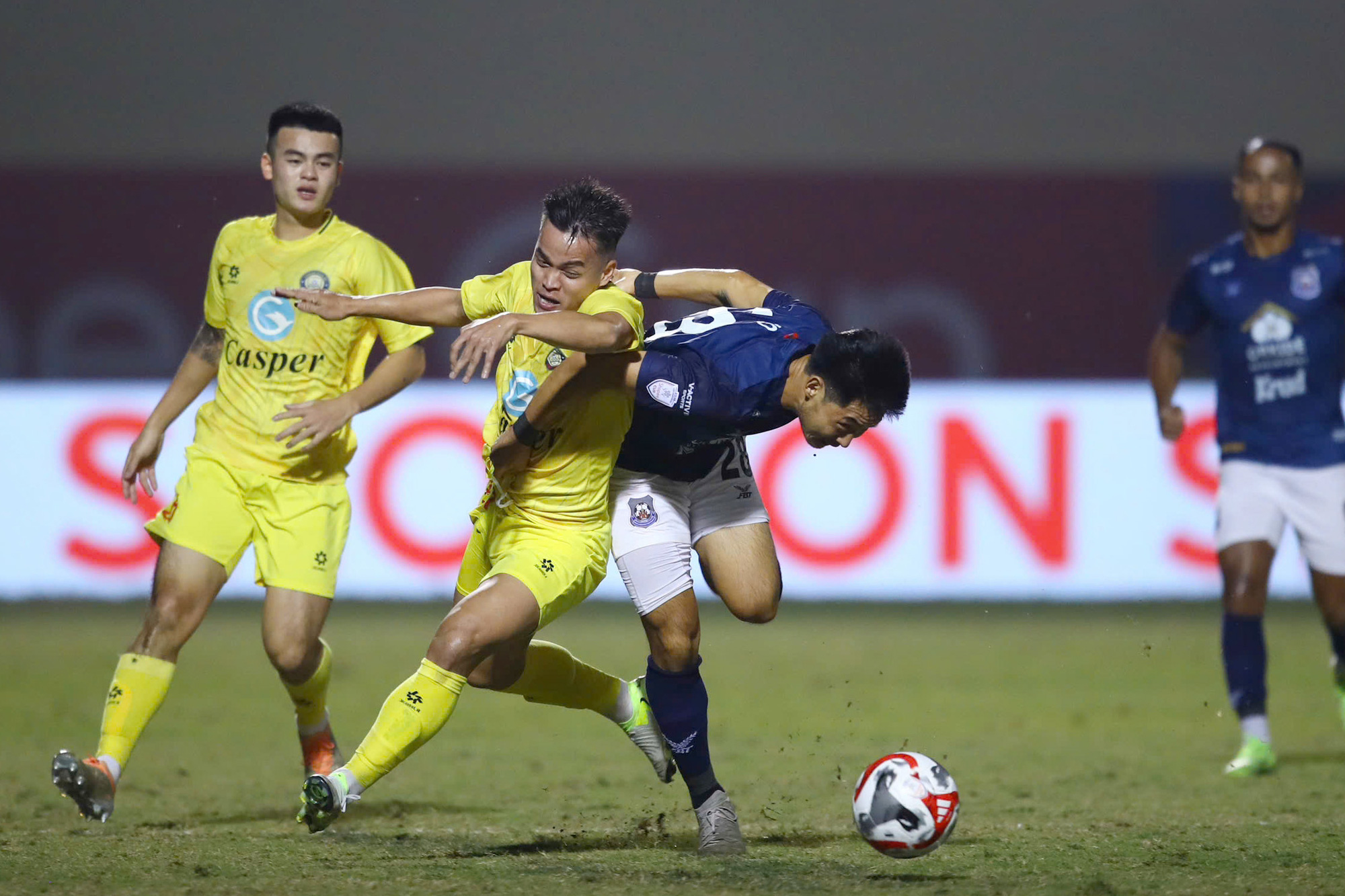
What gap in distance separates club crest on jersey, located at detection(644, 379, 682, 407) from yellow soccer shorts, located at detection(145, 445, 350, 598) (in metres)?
1.42

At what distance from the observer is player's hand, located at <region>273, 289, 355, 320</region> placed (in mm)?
4449

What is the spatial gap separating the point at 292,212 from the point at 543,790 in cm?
225

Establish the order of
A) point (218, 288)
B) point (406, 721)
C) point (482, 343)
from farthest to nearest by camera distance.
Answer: point (218, 288) → point (406, 721) → point (482, 343)

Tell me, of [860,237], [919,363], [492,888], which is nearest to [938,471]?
[919,363]

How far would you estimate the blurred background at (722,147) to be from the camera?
12930mm

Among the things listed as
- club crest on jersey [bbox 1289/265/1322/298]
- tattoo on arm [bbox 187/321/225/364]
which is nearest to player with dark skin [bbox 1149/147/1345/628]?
club crest on jersey [bbox 1289/265/1322/298]

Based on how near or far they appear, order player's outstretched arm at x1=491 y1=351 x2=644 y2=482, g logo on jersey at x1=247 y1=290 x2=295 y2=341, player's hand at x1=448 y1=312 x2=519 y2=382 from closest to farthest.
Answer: player's hand at x1=448 y1=312 x2=519 y2=382, player's outstretched arm at x1=491 y1=351 x2=644 y2=482, g logo on jersey at x1=247 y1=290 x2=295 y2=341

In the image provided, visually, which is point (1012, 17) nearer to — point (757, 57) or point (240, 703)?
point (757, 57)

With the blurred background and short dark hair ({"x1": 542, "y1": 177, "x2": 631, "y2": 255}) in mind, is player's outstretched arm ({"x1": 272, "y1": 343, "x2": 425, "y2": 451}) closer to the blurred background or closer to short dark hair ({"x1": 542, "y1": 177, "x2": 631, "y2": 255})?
short dark hair ({"x1": 542, "y1": 177, "x2": 631, "y2": 255})

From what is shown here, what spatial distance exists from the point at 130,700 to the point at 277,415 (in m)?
0.97

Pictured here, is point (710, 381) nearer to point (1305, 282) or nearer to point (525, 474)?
point (525, 474)

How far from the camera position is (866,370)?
14.1 feet

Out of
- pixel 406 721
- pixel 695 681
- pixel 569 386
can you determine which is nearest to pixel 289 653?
pixel 406 721

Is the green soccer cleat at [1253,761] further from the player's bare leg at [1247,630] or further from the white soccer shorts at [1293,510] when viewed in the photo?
the white soccer shorts at [1293,510]
